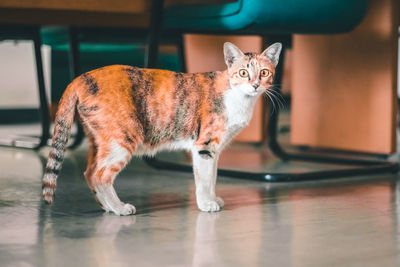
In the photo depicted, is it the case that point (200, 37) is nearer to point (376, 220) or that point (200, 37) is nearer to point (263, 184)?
point (263, 184)

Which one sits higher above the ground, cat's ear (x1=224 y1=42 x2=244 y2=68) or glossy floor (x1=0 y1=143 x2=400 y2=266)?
cat's ear (x1=224 y1=42 x2=244 y2=68)

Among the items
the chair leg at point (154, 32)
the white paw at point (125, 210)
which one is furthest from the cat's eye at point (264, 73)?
the chair leg at point (154, 32)

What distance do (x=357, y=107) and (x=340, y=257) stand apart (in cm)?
162

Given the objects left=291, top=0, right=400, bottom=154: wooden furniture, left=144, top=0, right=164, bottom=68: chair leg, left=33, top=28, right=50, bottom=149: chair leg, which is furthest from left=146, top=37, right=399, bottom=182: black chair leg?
left=33, top=28, right=50, bottom=149: chair leg

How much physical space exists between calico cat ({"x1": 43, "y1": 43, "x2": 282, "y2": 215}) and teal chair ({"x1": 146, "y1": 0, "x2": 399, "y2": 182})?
359mm

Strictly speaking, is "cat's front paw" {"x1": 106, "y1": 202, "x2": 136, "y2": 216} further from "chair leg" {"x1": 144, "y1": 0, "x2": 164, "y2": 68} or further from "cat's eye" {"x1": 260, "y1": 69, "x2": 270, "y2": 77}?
"chair leg" {"x1": 144, "y1": 0, "x2": 164, "y2": 68}

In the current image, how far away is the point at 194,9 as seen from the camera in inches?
86.9

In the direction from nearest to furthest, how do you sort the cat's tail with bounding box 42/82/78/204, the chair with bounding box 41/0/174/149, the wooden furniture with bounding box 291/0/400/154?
the cat's tail with bounding box 42/82/78/204
the wooden furniture with bounding box 291/0/400/154
the chair with bounding box 41/0/174/149

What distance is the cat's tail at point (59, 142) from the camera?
1469 millimetres

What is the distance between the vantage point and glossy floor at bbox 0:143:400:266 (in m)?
1.18

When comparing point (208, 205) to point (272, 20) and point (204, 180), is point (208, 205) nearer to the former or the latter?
point (204, 180)

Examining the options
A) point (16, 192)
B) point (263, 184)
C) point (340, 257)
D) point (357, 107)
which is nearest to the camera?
point (340, 257)

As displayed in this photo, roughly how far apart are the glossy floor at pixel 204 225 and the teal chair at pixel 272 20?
0.07m

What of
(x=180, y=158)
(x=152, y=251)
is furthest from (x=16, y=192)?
(x=180, y=158)
